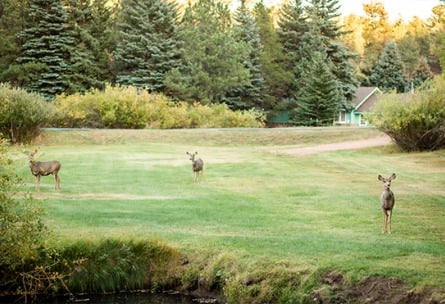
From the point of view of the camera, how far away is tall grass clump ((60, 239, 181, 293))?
12.2 metres

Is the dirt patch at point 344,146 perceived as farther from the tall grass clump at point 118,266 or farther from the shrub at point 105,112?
the tall grass clump at point 118,266

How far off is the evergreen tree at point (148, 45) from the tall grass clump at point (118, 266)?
136ft

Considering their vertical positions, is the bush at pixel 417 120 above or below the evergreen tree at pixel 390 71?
below

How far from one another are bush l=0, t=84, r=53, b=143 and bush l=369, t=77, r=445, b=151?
14.7m

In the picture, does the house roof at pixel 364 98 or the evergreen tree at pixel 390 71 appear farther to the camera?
the evergreen tree at pixel 390 71

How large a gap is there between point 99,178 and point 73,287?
9.02 metres

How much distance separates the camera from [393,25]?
302 ft

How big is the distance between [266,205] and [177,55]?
4043cm

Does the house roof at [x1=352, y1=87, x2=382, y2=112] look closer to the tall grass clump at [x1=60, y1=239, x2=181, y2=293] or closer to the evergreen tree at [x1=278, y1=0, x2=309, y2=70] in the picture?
the evergreen tree at [x1=278, y1=0, x2=309, y2=70]


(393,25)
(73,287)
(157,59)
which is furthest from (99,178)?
(393,25)

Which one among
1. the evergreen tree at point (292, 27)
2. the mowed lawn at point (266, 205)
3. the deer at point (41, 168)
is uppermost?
the evergreen tree at point (292, 27)

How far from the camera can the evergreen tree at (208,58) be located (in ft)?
178

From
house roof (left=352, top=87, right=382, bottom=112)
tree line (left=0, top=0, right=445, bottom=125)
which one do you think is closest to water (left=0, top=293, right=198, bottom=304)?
tree line (left=0, top=0, right=445, bottom=125)

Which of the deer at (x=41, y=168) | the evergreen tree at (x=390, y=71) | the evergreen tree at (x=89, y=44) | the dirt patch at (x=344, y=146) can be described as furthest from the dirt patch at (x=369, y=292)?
the evergreen tree at (x=390, y=71)
